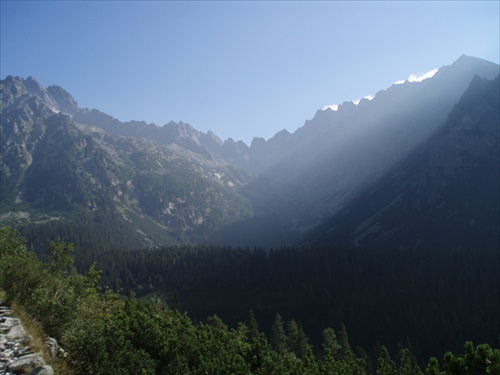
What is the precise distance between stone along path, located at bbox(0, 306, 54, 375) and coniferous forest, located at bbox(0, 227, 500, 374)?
7.41 ft

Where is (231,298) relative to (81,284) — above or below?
below

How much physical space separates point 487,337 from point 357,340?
139ft

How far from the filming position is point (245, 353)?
2948 centimetres

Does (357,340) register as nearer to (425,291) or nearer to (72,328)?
(425,291)

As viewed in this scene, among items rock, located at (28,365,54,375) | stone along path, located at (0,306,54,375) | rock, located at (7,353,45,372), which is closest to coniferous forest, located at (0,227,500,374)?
stone along path, located at (0,306,54,375)

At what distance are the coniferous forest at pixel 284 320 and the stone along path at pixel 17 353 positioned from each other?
2.26m

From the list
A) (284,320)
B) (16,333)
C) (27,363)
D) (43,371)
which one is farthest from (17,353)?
(284,320)

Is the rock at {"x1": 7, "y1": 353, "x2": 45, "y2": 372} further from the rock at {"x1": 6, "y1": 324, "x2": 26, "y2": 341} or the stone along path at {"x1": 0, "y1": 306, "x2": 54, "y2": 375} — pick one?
the rock at {"x1": 6, "y1": 324, "x2": 26, "y2": 341}

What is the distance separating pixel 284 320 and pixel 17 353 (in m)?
156

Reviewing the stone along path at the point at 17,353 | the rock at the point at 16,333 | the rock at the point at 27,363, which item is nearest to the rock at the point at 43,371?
the stone along path at the point at 17,353

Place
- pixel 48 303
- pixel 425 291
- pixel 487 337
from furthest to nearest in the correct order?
pixel 425 291 → pixel 487 337 → pixel 48 303

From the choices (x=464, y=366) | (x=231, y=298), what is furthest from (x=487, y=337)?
(x=464, y=366)

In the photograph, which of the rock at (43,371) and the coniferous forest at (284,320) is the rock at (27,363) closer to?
the rock at (43,371)

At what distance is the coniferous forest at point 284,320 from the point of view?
70.0 ft
